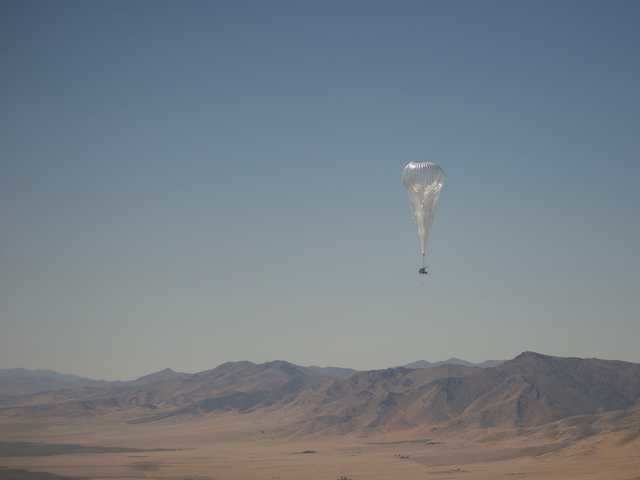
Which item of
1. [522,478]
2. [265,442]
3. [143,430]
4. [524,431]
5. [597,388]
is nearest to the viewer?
[522,478]

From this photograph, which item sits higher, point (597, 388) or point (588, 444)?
point (597, 388)

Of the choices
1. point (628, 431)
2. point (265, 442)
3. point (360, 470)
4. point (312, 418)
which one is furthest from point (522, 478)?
point (312, 418)

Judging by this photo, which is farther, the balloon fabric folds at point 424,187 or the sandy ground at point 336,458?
the sandy ground at point 336,458

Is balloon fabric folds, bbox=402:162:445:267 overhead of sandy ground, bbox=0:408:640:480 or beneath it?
overhead

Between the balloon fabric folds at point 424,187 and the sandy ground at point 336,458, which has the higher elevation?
the balloon fabric folds at point 424,187

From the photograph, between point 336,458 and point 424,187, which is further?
point 336,458

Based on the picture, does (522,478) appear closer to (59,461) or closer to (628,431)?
(628,431)

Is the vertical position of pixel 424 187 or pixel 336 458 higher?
pixel 424 187

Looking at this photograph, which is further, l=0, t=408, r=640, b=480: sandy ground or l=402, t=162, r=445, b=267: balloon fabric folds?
l=0, t=408, r=640, b=480: sandy ground
